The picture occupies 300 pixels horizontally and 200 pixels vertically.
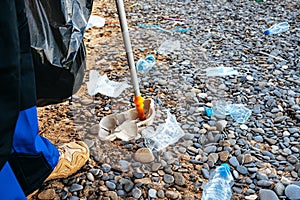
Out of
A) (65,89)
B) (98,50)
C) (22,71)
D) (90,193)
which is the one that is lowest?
(90,193)

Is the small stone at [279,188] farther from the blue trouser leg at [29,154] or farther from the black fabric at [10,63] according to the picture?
the black fabric at [10,63]

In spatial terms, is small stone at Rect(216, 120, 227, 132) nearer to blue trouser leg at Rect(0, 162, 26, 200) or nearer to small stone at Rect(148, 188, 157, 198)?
small stone at Rect(148, 188, 157, 198)

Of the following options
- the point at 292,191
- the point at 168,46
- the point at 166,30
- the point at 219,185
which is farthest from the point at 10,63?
the point at 166,30

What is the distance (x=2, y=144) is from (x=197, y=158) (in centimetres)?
126

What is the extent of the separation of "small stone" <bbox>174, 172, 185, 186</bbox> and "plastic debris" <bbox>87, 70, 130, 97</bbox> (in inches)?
40.5

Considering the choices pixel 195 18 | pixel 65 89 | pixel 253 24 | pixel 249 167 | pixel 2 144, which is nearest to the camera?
pixel 2 144

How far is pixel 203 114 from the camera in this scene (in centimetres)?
255

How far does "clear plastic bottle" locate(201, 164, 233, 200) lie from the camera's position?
187 cm

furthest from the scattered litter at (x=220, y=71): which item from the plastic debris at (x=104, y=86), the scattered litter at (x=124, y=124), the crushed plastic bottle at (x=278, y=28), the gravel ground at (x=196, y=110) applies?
the crushed plastic bottle at (x=278, y=28)

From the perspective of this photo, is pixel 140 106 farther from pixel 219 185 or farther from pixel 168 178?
pixel 219 185

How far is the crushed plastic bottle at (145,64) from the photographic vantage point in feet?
10.4

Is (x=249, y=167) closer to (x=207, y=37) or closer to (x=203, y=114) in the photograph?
(x=203, y=114)

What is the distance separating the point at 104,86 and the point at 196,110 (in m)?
0.82

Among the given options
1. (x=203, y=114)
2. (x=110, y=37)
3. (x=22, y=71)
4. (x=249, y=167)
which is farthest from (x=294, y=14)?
(x=22, y=71)
